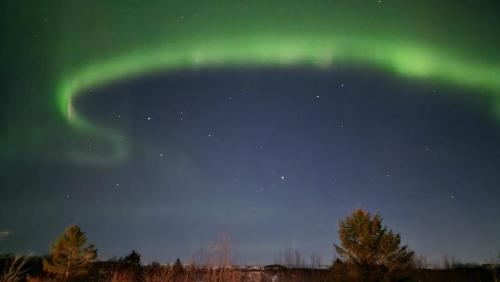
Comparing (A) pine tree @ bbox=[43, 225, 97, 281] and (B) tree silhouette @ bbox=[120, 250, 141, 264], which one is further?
(B) tree silhouette @ bbox=[120, 250, 141, 264]

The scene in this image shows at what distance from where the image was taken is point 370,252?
16.2 m

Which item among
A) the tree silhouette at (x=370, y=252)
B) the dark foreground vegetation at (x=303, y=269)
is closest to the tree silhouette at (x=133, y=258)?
the dark foreground vegetation at (x=303, y=269)

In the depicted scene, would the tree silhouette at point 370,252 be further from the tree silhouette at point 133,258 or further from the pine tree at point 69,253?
the tree silhouette at point 133,258

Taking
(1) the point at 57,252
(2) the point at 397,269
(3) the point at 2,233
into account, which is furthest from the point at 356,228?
(1) the point at 57,252

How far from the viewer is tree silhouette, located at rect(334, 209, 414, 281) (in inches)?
631

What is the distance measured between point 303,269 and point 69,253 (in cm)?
2150

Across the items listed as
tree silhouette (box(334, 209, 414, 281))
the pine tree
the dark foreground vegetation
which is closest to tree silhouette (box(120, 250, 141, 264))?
the dark foreground vegetation

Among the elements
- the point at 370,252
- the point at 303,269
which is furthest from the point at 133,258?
the point at 370,252

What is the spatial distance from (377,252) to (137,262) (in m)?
27.9

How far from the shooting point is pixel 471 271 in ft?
122

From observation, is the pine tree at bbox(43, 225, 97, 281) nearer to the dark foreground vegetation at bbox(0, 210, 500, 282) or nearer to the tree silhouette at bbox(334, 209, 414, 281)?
the dark foreground vegetation at bbox(0, 210, 500, 282)

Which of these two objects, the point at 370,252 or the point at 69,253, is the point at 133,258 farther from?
the point at 370,252

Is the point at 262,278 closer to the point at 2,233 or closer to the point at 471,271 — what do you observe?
the point at 471,271

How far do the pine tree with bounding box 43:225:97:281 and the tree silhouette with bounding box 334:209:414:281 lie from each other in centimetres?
1428
